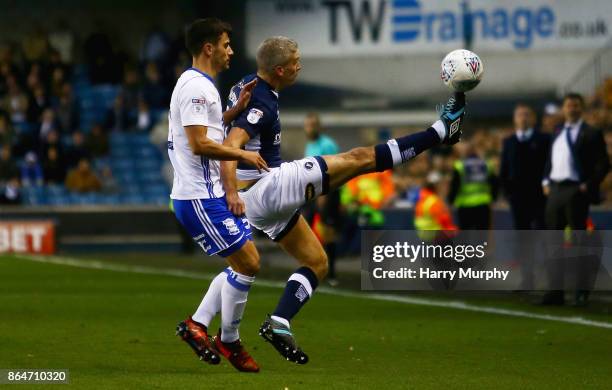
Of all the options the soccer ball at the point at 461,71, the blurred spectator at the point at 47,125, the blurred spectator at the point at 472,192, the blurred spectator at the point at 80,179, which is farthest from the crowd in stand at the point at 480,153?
the soccer ball at the point at 461,71

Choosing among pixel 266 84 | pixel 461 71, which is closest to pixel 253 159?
pixel 266 84

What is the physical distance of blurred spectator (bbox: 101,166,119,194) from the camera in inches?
1015

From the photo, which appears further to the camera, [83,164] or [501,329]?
[83,164]

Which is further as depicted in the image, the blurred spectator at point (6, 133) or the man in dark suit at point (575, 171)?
the blurred spectator at point (6, 133)

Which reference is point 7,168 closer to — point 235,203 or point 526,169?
point 526,169

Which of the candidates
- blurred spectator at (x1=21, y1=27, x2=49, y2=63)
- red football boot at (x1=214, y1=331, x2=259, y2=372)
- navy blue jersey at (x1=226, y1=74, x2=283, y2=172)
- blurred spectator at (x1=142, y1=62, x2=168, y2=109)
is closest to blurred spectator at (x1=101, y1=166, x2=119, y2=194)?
blurred spectator at (x1=142, y1=62, x2=168, y2=109)

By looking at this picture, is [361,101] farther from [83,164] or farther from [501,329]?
[501,329]

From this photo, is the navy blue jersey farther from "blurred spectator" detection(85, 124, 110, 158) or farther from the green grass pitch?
"blurred spectator" detection(85, 124, 110, 158)

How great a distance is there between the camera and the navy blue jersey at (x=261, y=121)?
8.43m

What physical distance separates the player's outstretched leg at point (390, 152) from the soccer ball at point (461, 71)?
8.6 inches

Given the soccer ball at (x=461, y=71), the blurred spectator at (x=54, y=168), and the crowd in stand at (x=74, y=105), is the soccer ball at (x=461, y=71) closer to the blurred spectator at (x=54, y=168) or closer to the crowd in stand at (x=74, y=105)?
the crowd in stand at (x=74, y=105)

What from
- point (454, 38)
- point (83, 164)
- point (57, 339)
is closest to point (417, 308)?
point (57, 339)

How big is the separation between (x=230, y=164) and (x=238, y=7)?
20.7 meters

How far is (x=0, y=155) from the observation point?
1011 inches
